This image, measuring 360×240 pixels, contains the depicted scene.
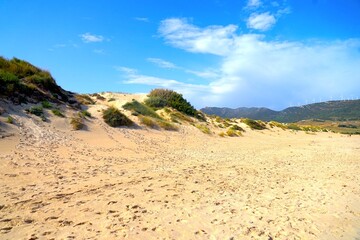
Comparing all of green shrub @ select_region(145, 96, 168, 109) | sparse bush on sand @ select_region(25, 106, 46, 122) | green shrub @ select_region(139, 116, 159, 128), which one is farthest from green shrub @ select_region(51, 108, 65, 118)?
green shrub @ select_region(145, 96, 168, 109)

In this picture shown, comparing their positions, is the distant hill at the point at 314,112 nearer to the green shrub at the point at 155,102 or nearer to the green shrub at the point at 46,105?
the green shrub at the point at 155,102

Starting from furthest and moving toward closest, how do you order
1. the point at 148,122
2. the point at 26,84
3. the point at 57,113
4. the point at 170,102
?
1. the point at 170,102
2. the point at 148,122
3. the point at 26,84
4. the point at 57,113

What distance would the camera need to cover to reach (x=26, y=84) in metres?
17.1

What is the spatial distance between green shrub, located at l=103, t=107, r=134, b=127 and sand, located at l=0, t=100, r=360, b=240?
9.62 feet

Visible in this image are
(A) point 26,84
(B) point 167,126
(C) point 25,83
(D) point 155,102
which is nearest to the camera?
(A) point 26,84

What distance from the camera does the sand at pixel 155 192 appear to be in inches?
229

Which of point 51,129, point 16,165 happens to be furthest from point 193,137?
point 16,165

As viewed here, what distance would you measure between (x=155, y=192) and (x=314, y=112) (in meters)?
169

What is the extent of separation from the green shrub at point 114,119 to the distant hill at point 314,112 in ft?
411

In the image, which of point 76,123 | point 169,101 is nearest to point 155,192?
point 76,123

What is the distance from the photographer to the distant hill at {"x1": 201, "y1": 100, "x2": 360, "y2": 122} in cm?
13412

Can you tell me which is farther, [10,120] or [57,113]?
[57,113]

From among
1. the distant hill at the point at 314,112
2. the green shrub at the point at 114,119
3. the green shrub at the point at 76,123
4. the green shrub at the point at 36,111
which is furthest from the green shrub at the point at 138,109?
the distant hill at the point at 314,112

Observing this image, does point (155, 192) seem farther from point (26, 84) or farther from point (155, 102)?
point (155, 102)
